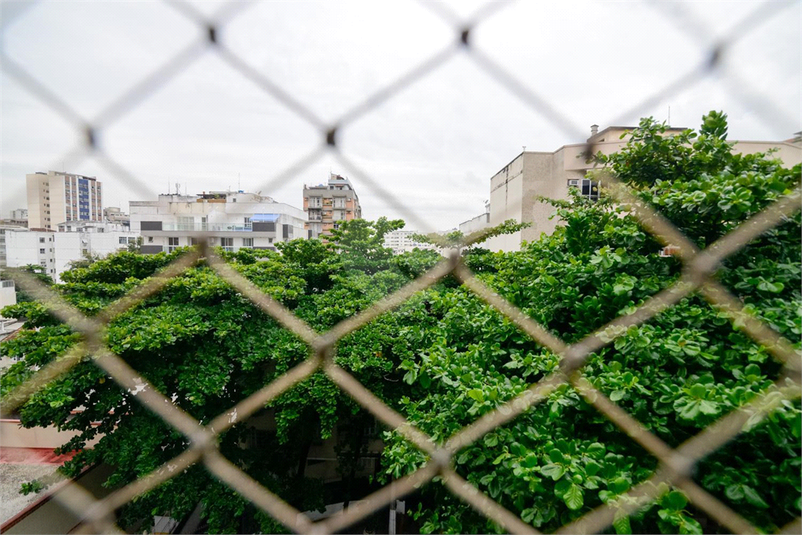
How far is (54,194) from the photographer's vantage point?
431 millimetres

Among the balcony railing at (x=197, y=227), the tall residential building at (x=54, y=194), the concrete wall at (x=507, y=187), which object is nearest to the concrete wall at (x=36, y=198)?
the tall residential building at (x=54, y=194)

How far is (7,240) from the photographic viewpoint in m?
0.44

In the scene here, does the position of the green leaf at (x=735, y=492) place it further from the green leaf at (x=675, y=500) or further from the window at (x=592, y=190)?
the window at (x=592, y=190)

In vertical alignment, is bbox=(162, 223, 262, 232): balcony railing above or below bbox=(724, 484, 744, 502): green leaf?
above

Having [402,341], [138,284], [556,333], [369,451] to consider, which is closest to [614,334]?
[556,333]

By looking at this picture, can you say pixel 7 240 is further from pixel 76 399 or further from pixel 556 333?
pixel 76 399

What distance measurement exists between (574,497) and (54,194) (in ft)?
2.42

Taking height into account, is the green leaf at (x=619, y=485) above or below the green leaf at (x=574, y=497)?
above

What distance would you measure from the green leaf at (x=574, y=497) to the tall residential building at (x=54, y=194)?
28.4 inches

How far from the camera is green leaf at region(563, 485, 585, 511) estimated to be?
0.52 meters

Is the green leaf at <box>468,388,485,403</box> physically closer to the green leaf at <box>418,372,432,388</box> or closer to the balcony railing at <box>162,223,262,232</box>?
the green leaf at <box>418,372,432,388</box>

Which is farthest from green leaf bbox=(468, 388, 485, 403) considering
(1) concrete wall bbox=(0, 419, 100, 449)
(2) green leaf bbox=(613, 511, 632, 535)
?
(1) concrete wall bbox=(0, 419, 100, 449)

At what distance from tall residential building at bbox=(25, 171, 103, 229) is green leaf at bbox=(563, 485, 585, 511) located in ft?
2.37

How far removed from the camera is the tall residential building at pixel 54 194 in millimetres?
419
